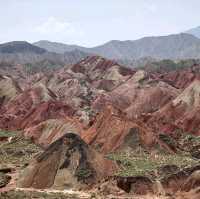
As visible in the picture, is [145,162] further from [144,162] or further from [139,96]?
[139,96]

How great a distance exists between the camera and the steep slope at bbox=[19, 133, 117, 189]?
136 ft

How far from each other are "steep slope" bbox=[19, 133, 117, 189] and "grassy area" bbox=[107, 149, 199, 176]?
1762 millimetres

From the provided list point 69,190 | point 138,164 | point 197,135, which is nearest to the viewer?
point 69,190

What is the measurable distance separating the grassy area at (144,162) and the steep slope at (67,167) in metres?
1.76

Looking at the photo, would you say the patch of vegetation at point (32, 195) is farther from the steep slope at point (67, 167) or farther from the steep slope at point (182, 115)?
the steep slope at point (182, 115)

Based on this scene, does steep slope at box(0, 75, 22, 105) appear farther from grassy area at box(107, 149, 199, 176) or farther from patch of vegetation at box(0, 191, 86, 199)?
patch of vegetation at box(0, 191, 86, 199)

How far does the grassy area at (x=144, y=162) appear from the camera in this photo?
44844 mm

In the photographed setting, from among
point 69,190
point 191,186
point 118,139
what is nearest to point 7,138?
point 118,139

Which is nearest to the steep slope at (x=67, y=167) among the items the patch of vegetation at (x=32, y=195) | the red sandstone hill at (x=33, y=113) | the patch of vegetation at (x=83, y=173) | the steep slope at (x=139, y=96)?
the patch of vegetation at (x=83, y=173)

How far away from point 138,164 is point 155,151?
29.6ft

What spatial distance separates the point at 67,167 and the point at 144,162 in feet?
34.4

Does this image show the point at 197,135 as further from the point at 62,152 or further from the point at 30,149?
the point at 62,152

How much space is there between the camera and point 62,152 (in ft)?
145

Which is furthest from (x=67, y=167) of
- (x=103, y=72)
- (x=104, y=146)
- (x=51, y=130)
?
(x=103, y=72)
